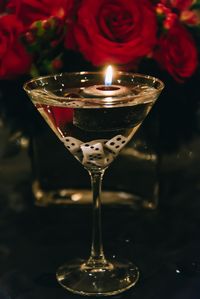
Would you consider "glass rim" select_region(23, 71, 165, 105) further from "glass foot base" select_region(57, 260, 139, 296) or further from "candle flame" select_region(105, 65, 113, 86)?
"glass foot base" select_region(57, 260, 139, 296)

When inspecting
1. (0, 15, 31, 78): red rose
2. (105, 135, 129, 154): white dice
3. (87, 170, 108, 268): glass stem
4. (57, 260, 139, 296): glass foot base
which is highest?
(0, 15, 31, 78): red rose

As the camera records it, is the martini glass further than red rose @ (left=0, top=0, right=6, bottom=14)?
No

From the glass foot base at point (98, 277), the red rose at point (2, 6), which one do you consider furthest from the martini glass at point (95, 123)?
the red rose at point (2, 6)

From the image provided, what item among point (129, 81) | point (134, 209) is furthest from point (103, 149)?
point (134, 209)

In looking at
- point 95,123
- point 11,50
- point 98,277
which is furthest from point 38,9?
Answer: point 98,277

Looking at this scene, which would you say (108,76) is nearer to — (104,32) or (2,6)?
(104,32)

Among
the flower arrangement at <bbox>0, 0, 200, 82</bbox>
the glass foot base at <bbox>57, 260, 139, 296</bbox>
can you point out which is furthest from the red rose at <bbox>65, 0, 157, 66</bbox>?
the glass foot base at <bbox>57, 260, 139, 296</bbox>
